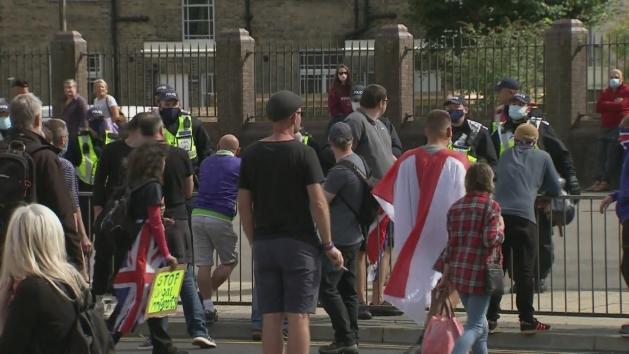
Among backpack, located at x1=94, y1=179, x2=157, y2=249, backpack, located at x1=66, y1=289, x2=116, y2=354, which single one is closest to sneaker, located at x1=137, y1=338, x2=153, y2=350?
backpack, located at x1=94, y1=179, x2=157, y2=249

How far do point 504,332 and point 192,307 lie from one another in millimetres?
2416

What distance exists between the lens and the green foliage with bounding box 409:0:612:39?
33938 mm

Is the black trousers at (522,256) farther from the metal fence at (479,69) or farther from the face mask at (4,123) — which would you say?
the metal fence at (479,69)

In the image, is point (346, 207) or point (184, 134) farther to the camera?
point (184, 134)

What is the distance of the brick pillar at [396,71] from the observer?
26109 millimetres

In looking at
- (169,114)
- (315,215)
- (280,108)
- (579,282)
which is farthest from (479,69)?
(315,215)

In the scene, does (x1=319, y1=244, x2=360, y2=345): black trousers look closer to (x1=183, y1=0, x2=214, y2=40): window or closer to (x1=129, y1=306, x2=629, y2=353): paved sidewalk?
(x1=129, y1=306, x2=629, y2=353): paved sidewalk

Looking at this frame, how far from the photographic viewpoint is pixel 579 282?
41.2 ft

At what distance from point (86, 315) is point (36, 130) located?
154 inches

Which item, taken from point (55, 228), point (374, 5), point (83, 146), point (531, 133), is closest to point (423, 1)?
point (374, 5)

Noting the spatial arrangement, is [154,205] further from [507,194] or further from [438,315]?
[507,194]

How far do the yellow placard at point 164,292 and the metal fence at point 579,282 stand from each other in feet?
8.97

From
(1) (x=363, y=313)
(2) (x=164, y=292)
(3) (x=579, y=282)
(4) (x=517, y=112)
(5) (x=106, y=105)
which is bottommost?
(1) (x=363, y=313)

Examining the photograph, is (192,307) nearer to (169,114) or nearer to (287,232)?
(287,232)
